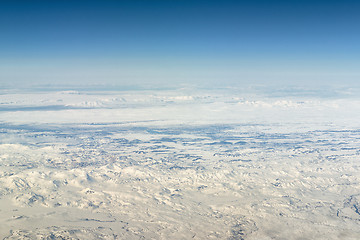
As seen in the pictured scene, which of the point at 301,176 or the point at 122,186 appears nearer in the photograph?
the point at 122,186

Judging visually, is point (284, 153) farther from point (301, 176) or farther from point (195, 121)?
point (195, 121)

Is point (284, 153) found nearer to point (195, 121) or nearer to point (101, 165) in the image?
point (101, 165)

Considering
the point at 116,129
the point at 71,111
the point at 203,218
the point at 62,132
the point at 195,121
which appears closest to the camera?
the point at 203,218

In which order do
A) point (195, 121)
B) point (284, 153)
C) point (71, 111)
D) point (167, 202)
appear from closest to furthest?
point (167, 202) < point (284, 153) < point (195, 121) < point (71, 111)

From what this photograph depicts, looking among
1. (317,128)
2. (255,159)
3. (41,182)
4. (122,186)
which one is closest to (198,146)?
(255,159)

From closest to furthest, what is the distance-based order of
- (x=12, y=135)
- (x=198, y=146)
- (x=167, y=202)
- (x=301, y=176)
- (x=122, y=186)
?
(x=167, y=202)
(x=122, y=186)
(x=301, y=176)
(x=198, y=146)
(x=12, y=135)

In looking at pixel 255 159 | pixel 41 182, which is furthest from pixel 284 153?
pixel 41 182
